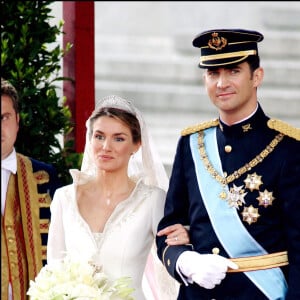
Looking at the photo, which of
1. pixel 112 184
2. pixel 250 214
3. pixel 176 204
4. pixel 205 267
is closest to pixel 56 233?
pixel 112 184

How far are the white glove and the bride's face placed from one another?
20.5 inches

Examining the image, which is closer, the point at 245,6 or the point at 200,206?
the point at 200,206

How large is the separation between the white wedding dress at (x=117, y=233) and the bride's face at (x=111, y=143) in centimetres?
15

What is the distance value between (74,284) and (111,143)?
63cm

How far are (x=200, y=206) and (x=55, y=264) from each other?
58 cm

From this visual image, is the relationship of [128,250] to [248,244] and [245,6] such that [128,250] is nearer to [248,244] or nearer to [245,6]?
[248,244]

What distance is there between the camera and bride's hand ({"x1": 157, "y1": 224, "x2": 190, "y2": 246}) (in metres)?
5.01

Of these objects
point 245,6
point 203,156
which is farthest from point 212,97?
point 245,6

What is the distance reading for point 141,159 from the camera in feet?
17.9

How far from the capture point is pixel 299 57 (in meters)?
11.5

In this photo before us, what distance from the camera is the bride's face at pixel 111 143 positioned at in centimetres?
520

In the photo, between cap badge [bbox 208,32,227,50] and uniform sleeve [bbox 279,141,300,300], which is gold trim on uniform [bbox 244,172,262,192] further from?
cap badge [bbox 208,32,227,50]

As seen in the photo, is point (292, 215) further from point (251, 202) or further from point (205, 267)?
point (205, 267)

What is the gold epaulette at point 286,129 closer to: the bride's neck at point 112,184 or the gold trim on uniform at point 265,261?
the gold trim on uniform at point 265,261
